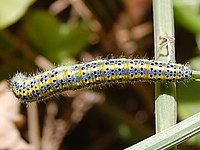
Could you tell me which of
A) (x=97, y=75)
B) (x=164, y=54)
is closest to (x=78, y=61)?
(x=97, y=75)

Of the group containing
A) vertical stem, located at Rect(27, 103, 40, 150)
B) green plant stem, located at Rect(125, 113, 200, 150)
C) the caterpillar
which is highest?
vertical stem, located at Rect(27, 103, 40, 150)

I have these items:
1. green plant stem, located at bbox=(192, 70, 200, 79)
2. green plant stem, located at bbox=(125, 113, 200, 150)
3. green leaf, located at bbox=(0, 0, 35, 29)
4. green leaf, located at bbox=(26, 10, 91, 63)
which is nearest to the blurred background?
green leaf, located at bbox=(26, 10, 91, 63)

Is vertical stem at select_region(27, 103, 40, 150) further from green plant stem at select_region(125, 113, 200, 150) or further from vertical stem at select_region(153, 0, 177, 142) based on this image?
green plant stem at select_region(125, 113, 200, 150)

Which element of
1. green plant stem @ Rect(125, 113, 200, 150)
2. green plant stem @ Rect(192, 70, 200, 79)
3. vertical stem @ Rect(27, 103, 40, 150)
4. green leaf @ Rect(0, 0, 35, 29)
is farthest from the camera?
vertical stem @ Rect(27, 103, 40, 150)

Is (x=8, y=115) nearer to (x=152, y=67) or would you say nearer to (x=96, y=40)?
(x=96, y=40)

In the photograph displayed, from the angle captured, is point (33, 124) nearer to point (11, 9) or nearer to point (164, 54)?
point (11, 9)

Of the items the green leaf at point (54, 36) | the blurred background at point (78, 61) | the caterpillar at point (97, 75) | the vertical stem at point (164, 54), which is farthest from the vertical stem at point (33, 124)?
the vertical stem at point (164, 54)
